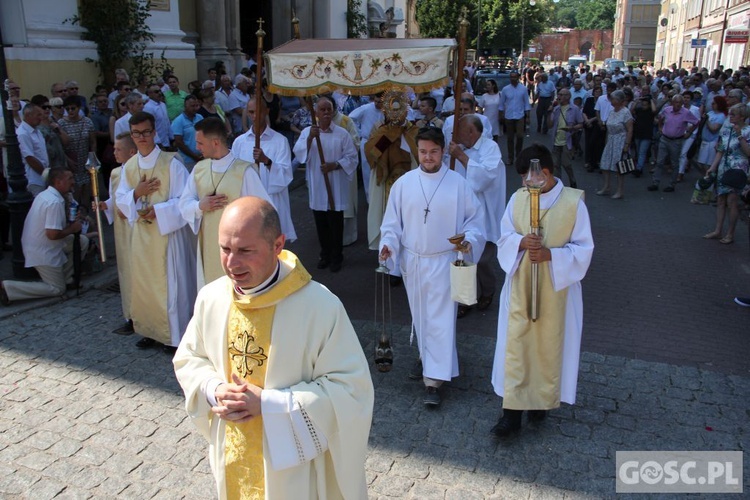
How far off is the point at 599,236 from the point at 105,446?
7.55 meters

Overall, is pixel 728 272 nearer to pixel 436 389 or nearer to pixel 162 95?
pixel 436 389

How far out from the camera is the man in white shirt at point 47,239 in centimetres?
672

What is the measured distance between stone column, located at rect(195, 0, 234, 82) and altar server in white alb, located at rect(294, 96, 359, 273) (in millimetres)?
9234

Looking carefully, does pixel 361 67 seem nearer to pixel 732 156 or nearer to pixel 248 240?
pixel 248 240

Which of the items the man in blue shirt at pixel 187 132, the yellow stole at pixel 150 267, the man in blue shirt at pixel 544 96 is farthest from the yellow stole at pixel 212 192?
the man in blue shirt at pixel 544 96

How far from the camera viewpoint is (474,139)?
6723 millimetres

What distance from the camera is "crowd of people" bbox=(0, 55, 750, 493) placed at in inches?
103

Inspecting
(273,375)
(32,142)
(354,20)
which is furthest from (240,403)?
(354,20)

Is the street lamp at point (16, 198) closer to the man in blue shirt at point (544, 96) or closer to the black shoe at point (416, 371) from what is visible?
the black shoe at point (416, 371)

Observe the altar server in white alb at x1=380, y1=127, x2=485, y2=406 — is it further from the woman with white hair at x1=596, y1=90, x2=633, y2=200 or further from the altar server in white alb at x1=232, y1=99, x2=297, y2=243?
the woman with white hair at x1=596, y1=90, x2=633, y2=200

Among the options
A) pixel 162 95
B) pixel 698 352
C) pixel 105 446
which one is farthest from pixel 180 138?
pixel 698 352

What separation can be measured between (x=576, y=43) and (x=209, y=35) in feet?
315

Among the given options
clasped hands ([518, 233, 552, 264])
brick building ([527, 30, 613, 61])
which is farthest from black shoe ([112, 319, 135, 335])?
brick building ([527, 30, 613, 61])

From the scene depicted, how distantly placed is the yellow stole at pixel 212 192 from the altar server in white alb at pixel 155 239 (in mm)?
308
